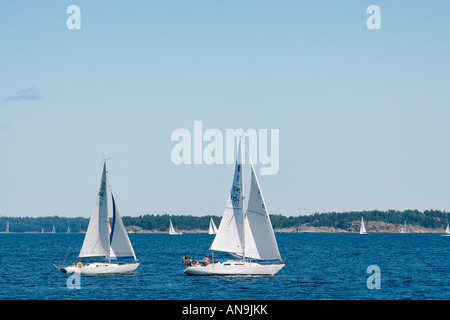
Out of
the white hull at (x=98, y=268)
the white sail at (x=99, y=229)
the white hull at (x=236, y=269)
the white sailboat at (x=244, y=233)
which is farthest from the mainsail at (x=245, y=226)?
the white sail at (x=99, y=229)

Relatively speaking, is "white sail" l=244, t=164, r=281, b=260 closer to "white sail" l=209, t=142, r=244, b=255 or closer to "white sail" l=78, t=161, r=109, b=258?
"white sail" l=209, t=142, r=244, b=255

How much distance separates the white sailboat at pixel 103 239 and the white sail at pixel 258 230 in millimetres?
12663

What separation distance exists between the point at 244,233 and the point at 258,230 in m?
1.46

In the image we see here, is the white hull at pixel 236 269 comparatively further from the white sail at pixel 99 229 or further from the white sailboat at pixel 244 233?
the white sail at pixel 99 229

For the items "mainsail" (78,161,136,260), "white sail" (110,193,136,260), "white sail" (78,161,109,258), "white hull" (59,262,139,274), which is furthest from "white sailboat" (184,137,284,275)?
"white sail" (78,161,109,258)

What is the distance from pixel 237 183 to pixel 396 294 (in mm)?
18713

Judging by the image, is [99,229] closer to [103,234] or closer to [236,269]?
[103,234]

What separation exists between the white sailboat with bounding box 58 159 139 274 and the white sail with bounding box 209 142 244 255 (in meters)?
9.90

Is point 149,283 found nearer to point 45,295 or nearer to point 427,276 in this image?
point 45,295

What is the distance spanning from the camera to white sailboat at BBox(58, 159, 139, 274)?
66250 mm

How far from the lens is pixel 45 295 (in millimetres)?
53562

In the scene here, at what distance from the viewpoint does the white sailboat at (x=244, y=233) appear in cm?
6316

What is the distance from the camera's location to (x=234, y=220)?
6419 centimetres
